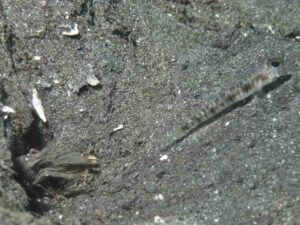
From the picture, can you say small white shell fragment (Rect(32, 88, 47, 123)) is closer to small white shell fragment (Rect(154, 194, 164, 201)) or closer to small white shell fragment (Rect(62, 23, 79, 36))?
small white shell fragment (Rect(62, 23, 79, 36))

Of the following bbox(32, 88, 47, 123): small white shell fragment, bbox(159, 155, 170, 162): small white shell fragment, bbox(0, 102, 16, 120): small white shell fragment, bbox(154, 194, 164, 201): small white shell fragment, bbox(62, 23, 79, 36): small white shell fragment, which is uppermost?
bbox(62, 23, 79, 36): small white shell fragment

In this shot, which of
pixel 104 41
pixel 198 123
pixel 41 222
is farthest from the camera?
pixel 104 41

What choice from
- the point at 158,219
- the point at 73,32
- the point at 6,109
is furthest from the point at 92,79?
the point at 158,219

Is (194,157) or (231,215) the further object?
(194,157)

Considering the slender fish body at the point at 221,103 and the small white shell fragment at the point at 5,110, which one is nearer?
the small white shell fragment at the point at 5,110

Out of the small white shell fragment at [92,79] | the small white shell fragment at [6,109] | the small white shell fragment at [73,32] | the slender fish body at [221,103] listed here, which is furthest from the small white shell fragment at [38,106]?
the slender fish body at [221,103]

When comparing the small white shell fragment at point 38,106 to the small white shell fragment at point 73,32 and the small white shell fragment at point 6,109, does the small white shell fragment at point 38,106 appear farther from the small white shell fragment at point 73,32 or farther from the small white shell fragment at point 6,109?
the small white shell fragment at point 73,32

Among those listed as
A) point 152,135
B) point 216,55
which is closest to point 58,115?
point 152,135

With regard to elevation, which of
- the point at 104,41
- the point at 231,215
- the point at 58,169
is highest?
the point at 104,41

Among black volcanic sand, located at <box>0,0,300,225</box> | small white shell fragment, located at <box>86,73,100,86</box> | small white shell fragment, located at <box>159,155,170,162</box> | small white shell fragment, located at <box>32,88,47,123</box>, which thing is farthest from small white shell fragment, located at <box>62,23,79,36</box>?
small white shell fragment, located at <box>159,155,170,162</box>

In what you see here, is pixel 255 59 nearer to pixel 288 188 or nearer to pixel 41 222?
pixel 288 188

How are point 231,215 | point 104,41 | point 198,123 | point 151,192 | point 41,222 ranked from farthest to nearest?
point 104,41 → point 198,123 → point 151,192 → point 231,215 → point 41,222
